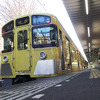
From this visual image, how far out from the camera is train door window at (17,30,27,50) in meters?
5.64

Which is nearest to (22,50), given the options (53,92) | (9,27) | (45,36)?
(45,36)

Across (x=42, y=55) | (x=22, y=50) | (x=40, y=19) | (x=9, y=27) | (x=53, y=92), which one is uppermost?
(x=40, y=19)

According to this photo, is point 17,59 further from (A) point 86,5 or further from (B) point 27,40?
(A) point 86,5

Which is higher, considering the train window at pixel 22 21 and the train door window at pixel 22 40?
the train window at pixel 22 21

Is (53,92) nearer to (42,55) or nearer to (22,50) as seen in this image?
(42,55)

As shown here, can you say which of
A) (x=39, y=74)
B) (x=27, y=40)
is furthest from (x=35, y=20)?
(x=39, y=74)

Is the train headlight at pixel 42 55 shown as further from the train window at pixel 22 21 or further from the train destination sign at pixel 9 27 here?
the train destination sign at pixel 9 27

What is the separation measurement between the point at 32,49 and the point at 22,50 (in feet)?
1.40

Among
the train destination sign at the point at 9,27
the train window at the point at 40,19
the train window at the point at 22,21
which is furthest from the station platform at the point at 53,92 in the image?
the train destination sign at the point at 9,27

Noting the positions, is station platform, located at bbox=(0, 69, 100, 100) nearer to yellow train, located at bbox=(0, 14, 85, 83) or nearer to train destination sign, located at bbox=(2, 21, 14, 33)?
yellow train, located at bbox=(0, 14, 85, 83)

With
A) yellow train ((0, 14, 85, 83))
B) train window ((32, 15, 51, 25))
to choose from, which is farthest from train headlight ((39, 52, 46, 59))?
train window ((32, 15, 51, 25))

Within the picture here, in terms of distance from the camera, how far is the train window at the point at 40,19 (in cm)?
552

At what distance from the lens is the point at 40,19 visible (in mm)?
5629

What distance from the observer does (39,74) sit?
5117 millimetres
